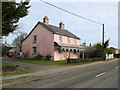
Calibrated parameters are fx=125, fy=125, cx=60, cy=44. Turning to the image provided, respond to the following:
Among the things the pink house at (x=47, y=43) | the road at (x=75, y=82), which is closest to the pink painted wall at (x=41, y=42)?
the pink house at (x=47, y=43)

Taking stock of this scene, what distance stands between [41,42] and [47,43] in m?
1.93

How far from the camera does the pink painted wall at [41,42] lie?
27812mm

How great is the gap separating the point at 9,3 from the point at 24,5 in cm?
145

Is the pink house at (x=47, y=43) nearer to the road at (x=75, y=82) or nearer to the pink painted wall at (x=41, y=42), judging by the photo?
the pink painted wall at (x=41, y=42)

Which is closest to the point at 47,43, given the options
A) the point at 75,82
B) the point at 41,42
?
the point at 41,42

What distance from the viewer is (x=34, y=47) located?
30609 millimetres

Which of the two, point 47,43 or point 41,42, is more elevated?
point 41,42

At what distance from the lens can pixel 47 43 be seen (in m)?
28.3

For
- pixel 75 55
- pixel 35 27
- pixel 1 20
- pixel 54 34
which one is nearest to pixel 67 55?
pixel 75 55

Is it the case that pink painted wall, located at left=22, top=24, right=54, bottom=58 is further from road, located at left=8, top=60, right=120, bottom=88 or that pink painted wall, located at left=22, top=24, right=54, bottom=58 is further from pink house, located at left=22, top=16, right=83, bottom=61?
road, located at left=8, top=60, right=120, bottom=88

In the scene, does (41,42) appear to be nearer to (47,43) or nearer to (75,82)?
(47,43)

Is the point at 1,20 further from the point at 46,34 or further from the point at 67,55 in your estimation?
the point at 67,55

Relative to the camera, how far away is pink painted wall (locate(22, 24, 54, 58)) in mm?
27812

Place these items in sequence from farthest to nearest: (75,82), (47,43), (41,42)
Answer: (41,42)
(47,43)
(75,82)
